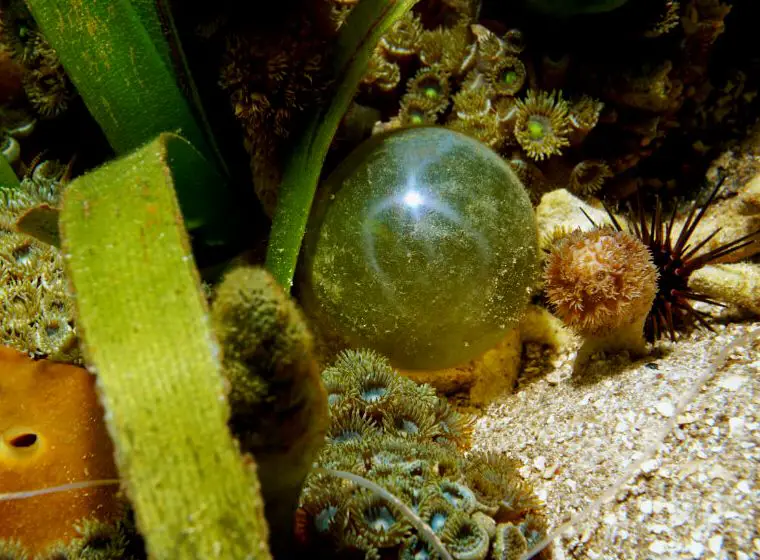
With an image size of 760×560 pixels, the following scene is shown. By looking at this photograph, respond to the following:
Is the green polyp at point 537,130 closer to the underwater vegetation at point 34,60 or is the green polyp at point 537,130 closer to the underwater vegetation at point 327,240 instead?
the underwater vegetation at point 327,240

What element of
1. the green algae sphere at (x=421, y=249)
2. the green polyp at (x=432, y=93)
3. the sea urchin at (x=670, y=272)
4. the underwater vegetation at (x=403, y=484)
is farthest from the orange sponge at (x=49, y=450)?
the sea urchin at (x=670, y=272)

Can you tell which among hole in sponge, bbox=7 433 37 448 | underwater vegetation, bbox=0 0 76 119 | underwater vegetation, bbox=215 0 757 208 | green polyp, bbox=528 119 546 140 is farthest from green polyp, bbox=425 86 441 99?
hole in sponge, bbox=7 433 37 448

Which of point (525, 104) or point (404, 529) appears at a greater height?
point (525, 104)

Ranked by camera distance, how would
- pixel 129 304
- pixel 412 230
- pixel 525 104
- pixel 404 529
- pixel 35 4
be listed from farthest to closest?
pixel 525 104
pixel 412 230
pixel 35 4
pixel 404 529
pixel 129 304

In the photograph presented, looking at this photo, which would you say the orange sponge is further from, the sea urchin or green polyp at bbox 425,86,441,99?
the sea urchin

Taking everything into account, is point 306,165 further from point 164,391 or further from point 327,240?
point 164,391

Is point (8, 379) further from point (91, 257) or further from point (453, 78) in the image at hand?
point (453, 78)

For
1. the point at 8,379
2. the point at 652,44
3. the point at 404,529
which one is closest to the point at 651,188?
the point at 652,44
